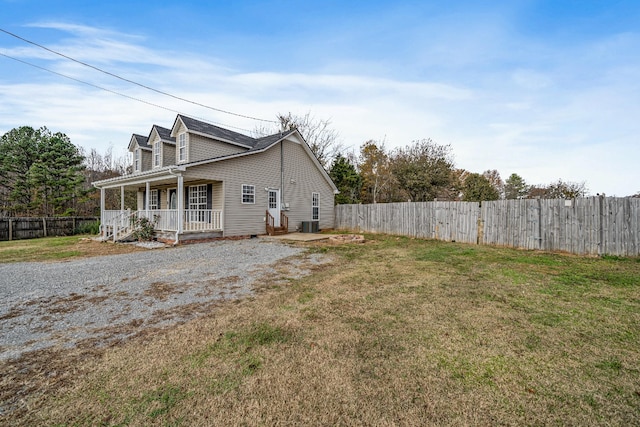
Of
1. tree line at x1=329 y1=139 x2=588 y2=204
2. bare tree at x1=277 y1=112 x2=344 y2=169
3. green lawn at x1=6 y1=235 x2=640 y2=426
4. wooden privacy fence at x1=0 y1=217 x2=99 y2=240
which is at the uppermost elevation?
bare tree at x1=277 y1=112 x2=344 y2=169

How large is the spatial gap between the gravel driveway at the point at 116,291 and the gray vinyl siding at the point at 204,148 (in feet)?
21.1

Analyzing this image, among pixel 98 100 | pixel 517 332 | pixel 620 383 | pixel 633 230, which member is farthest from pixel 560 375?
pixel 98 100

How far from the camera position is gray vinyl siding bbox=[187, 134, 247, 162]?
1341 centimetres

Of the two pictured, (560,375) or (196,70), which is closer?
(560,375)

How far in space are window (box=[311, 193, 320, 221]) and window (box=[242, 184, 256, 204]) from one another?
14.0ft

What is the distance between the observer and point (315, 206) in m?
17.1

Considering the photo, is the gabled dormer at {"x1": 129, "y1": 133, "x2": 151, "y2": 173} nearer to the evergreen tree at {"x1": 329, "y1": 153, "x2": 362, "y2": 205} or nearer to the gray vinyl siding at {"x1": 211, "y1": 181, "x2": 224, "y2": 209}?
the gray vinyl siding at {"x1": 211, "y1": 181, "x2": 224, "y2": 209}

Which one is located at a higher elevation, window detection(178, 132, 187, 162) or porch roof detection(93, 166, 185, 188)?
window detection(178, 132, 187, 162)

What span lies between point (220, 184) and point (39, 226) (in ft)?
43.6

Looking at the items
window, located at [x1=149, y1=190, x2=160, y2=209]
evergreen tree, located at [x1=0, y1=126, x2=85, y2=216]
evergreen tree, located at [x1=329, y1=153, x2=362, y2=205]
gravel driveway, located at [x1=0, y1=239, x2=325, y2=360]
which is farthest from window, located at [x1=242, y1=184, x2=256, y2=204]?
evergreen tree, located at [x1=0, y1=126, x2=85, y2=216]

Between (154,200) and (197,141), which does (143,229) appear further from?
(154,200)

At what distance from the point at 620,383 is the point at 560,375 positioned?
0.41 meters

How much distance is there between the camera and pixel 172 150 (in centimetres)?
1537

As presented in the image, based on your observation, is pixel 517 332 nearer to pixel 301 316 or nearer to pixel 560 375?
pixel 560 375
